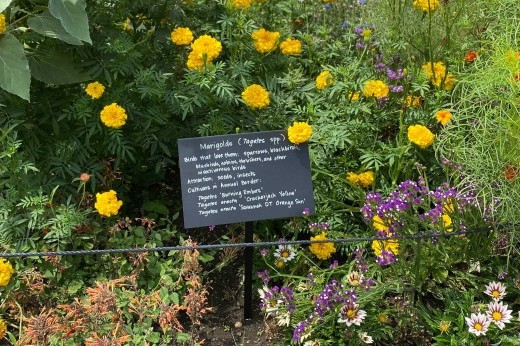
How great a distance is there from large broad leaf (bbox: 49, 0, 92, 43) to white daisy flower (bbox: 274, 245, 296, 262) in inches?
40.5

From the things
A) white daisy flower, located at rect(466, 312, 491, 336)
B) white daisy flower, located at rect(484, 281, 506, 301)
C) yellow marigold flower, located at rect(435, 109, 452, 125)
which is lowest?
white daisy flower, located at rect(466, 312, 491, 336)

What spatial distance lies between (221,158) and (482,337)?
1.07 metres

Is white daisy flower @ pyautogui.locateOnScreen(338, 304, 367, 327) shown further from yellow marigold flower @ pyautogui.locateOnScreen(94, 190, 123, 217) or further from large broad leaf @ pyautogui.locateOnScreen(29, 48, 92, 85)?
large broad leaf @ pyautogui.locateOnScreen(29, 48, 92, 85)

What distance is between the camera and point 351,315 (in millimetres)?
2191

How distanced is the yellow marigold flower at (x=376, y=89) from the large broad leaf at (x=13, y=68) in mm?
1253

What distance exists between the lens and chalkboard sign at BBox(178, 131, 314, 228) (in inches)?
90.9

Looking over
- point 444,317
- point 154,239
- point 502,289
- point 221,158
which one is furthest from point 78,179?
point 502,289

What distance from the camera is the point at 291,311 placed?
2279mm

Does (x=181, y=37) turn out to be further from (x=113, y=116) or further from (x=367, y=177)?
(x=367, y=177)

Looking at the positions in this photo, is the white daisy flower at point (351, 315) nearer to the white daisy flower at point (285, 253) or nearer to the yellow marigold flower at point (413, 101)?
the white daisy flower at point (285, 253)

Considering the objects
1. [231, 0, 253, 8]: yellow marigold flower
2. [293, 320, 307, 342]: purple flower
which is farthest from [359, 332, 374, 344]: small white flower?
[231, 0, 253, 8]: yellow marigold flower

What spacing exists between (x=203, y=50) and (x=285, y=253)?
823 mm

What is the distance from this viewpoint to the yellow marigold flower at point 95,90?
8.00ft

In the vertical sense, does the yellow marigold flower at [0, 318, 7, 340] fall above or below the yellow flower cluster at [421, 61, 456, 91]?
below
